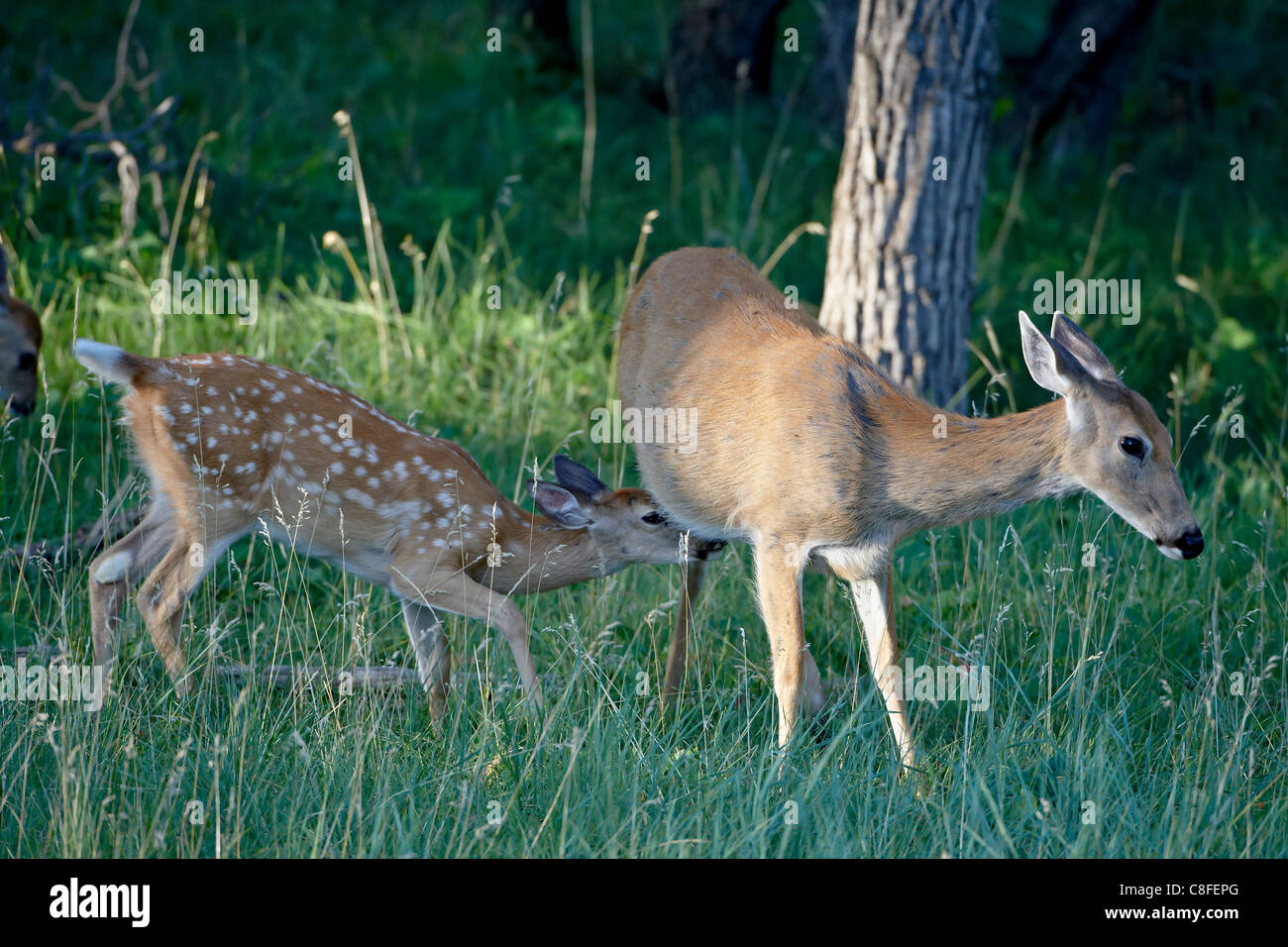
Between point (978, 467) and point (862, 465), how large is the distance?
0.36m

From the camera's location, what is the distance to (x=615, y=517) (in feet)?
17.0

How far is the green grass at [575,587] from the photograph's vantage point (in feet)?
12.2

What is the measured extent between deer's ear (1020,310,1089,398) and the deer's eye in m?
0.20

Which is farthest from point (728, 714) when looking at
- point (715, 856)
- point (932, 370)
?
point (932, 370)

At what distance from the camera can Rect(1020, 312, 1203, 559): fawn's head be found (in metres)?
4.18

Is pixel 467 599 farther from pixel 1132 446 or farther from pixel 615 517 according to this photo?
pixel 1132 446

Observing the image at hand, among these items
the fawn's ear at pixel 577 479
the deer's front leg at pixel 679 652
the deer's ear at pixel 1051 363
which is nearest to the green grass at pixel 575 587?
the deer's front leg at pixel 679 652

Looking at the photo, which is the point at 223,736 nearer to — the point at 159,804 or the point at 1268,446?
the point at 159,804

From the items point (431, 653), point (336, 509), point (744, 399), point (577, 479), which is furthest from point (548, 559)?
point (744, 399)

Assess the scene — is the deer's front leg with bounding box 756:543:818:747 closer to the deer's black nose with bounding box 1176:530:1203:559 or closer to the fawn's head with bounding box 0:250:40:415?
the deer's black nose with bounding box 1176:530:1203:559

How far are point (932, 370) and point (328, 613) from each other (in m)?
2.91

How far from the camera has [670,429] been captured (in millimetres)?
5047

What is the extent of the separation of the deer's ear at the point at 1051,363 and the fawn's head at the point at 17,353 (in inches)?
156

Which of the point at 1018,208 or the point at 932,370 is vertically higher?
the point at 1018,208
